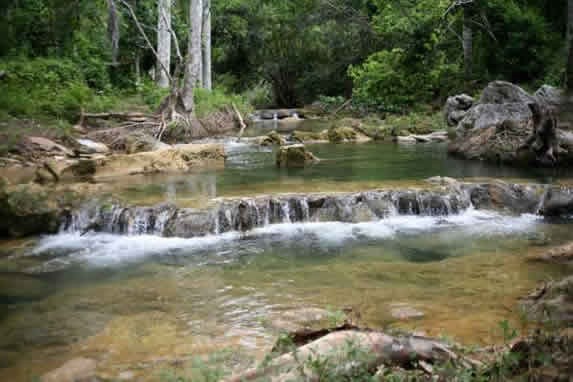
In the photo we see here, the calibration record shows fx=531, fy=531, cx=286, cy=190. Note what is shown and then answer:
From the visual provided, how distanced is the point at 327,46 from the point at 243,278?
91.5ft

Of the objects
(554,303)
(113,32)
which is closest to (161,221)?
(554,303)

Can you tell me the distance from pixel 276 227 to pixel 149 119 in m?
8.83

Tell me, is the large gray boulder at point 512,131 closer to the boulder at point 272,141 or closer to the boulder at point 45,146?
the boulder at point 272,141

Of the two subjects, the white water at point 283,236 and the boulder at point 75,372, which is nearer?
the boulder at point 75,372

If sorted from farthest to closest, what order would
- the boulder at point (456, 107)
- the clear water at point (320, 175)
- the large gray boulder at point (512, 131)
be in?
the boulder at point (456, 107) → the large gray boulder at point (512, 131) → the clear water at point (320, 175)

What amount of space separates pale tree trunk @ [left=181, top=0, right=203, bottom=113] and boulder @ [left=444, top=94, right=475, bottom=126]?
8.66 m

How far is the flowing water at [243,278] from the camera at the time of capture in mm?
4004

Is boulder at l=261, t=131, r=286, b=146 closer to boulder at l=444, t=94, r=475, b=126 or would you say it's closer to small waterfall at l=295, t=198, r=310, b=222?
boulder at l=444, t=94, r=475, b=126

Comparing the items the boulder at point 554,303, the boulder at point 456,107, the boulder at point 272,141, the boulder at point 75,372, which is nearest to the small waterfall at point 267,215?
the boulder at point 554,303

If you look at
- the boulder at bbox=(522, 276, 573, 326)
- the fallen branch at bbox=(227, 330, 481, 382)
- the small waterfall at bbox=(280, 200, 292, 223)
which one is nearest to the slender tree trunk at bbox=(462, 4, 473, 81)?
the small waterfall at bbox=(280, 200, 292, 223)

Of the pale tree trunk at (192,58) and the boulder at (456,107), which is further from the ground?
the pale tree trunk at (192,58)

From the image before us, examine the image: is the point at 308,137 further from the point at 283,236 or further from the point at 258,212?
the point at 283,236

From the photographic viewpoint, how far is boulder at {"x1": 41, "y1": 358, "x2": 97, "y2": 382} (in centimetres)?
346

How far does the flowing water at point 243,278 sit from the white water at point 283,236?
0.03 m
